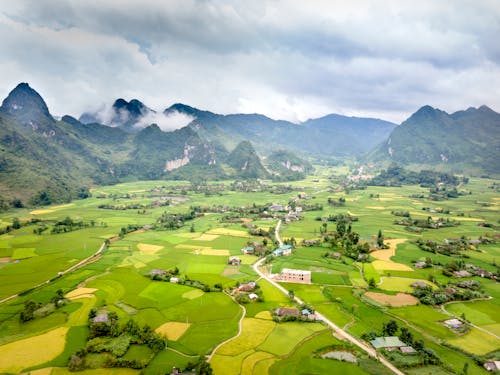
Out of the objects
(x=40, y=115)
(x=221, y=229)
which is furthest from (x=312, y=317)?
(x=40, y=115)

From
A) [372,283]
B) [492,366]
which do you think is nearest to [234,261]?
[372,283]

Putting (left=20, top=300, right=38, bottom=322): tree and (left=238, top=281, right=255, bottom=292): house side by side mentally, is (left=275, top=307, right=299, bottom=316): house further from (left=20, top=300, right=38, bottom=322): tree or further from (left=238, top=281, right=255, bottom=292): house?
(left=20, top=300, right=38, bottom=322): tree

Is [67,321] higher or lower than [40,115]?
lower

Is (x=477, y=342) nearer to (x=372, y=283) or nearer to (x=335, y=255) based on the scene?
(x=372, y=283)

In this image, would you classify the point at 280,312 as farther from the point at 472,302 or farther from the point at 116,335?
the point at 472,302

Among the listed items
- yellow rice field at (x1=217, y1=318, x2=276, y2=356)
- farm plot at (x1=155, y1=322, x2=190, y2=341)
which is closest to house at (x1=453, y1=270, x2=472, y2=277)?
yellow rice field at (x1=217, y1=318, x2=276, y2=356)

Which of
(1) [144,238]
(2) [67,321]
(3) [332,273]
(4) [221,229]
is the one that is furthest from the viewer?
(4) [221,229]

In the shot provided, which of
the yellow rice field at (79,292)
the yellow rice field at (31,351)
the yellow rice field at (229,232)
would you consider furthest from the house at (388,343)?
the yellow rice field at (229,232)
